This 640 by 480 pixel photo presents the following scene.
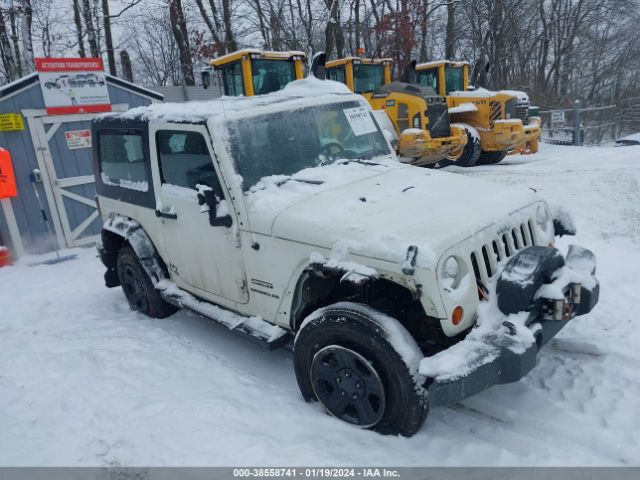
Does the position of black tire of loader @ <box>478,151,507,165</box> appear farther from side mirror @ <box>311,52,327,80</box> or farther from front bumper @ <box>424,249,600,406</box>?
front bumper @ <box>424,249,600,406</box>

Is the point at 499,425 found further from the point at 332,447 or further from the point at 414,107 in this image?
the point at 414,107

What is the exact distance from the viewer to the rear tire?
12.7 metres

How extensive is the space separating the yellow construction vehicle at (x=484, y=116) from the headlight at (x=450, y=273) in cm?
1064

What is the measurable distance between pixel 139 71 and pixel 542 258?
47.6 metres

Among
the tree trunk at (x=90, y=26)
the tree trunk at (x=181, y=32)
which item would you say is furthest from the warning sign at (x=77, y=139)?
the tree trunk at (x=181, y=32)

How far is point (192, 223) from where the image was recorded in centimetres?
397

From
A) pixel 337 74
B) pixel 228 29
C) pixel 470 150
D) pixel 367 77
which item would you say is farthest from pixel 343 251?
pixel 228 29

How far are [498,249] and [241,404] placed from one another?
77.9 inches

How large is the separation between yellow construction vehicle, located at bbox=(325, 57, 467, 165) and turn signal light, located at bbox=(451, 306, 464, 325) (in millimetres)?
8810

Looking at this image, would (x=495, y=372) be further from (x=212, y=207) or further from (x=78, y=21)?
(x=78, y=21)

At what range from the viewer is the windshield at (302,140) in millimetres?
3641

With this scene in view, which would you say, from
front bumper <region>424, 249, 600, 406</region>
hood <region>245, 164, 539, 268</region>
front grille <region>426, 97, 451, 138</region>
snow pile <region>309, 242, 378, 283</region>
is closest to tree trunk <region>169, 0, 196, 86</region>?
front grille <region>426, 97, 451, 138</region>

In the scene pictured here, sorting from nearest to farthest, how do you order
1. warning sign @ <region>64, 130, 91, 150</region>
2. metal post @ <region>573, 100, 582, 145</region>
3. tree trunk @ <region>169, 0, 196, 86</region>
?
warning sign @ <region>64, 130, 91, 150</region> < metal post @ <region>573, 100, 582, 145</region> < tree trunk @ <region>169, 0, 196, 86</region>

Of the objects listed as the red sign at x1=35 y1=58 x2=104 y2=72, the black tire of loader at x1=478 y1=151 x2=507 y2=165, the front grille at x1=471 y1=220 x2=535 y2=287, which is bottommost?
the black tire of loader at x1=478 y1=151 x2=507 y2=165
